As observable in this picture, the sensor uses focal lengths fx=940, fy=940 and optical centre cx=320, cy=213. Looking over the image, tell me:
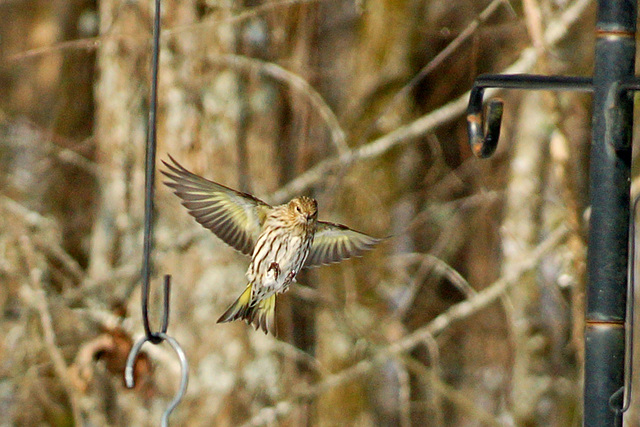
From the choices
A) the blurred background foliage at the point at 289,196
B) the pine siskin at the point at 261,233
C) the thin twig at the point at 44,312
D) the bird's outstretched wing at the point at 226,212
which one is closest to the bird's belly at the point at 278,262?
the pine siskin at the point at 261,233

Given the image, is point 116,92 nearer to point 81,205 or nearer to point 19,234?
point 19,234

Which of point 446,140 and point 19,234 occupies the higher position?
point 446,140

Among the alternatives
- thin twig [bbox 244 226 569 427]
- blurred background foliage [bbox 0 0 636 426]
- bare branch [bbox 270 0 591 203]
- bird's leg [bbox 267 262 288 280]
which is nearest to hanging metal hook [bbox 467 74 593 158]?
bird's leg [bbox 267 262 288 280]

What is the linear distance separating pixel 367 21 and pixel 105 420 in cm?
263

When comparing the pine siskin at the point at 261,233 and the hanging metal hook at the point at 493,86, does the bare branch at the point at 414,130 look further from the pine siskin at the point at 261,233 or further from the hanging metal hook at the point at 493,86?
the hanging metal hook at the point at 493,86

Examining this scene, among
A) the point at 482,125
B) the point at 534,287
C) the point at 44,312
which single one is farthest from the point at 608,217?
the point at 534,287

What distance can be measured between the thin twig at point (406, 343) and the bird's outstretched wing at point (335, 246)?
1.67 meters

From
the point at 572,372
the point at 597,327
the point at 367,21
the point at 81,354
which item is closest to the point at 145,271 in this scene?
the point at 597,327

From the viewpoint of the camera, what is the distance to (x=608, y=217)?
1.78m

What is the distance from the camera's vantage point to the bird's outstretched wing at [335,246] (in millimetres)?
2629

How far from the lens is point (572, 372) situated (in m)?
5.80

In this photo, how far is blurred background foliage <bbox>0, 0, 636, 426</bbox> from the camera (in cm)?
436

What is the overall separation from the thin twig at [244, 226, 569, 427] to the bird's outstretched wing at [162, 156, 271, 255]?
1834 mm

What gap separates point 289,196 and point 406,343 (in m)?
0.89
